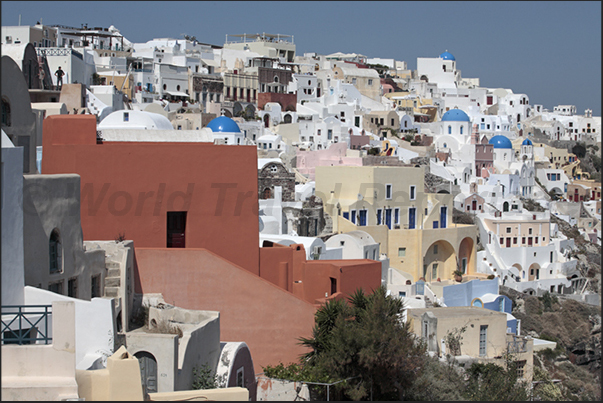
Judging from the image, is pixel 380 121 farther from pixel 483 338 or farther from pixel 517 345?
pixel 483 338

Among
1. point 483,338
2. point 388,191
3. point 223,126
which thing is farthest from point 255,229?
point 223,126

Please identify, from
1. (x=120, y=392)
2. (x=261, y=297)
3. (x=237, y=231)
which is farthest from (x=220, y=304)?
(x=120, y=392)

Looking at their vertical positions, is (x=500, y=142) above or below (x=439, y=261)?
above

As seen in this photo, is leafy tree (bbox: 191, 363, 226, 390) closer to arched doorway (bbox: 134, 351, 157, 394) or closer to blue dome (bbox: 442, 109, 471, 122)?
arched doorway (bbox: 134, 351, 157, 394)

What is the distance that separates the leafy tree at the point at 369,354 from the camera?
13.2 m

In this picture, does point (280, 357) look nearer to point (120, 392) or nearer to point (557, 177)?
point (120, 392)

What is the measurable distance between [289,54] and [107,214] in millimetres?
66770

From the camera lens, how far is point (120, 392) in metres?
8.93

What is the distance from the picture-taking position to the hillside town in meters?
11.1

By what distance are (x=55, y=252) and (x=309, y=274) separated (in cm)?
743

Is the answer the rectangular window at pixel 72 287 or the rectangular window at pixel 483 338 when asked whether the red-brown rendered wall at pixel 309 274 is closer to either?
the rectangular window at pixel 72 287

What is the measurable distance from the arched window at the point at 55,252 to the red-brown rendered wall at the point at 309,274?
5.97 m

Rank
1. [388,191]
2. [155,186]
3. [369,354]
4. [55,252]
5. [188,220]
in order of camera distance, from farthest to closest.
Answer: [388,191] → [188,220] → [155,186] → [369,354] → [55,252]

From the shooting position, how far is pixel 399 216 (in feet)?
123
